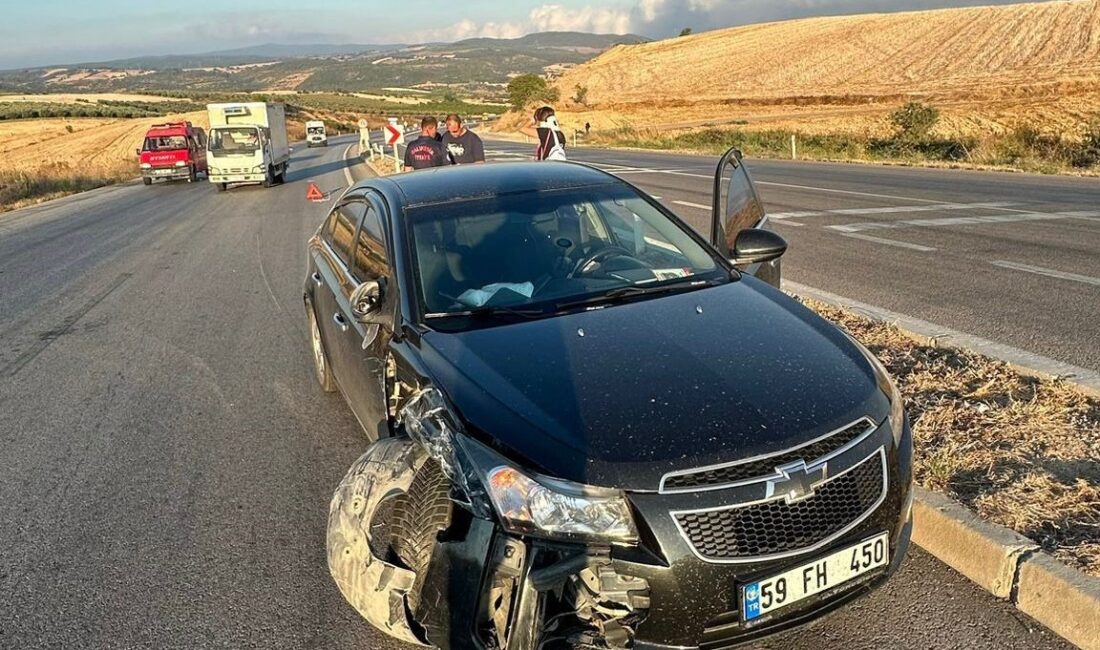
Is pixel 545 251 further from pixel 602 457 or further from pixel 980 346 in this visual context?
pixel 980 346

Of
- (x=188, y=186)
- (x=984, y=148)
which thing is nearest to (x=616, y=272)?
(x=984, y=148)

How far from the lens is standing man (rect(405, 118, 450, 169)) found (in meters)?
13.1

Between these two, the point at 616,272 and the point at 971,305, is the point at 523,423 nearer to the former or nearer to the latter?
the point at 616,272

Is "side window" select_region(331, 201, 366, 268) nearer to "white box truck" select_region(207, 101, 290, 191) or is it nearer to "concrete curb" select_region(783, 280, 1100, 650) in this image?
"concrete curb" select_region(783, 280, 1100, 650)

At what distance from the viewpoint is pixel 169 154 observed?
32.2 m

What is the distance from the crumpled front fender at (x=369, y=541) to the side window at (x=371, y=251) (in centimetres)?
115

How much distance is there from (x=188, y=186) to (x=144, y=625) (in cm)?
3080

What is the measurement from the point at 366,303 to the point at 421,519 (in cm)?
129

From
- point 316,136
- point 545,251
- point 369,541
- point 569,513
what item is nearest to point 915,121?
point 545,251

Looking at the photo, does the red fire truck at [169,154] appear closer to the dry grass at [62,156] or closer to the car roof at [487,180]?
the dry grass at [62,156]

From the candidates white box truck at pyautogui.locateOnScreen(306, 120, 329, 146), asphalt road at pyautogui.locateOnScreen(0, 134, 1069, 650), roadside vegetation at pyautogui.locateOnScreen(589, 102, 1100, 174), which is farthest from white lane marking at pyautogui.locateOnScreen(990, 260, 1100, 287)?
white box truck at pyautogui.locateOnScreen(306, 120, 329, 146)

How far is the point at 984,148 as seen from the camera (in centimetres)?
2452

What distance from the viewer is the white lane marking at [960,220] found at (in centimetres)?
1227

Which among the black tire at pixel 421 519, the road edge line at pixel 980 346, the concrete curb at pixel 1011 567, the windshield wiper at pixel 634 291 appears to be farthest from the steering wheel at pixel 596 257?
the road edge line at pixel 980 346
